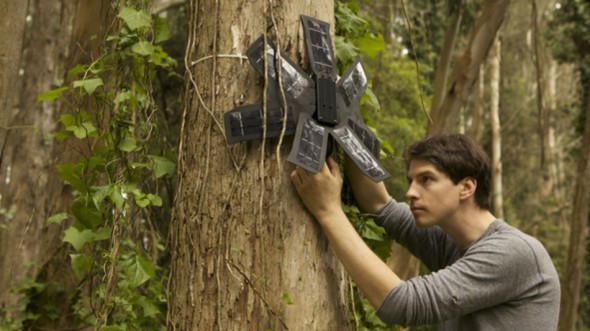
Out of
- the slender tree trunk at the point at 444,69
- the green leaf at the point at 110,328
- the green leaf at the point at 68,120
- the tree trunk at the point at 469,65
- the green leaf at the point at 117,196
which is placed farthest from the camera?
the slender tree trunk at the point at 444,69

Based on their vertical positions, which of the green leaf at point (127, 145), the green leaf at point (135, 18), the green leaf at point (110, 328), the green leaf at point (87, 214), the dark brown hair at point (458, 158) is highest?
the green leaf at point (135, 18)

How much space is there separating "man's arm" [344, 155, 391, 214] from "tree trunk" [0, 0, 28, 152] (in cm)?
156

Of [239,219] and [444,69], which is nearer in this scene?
[239,219]

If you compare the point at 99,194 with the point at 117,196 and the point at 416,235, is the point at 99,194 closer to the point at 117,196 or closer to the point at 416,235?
the point at 117,196

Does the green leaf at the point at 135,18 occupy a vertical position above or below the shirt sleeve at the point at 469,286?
above

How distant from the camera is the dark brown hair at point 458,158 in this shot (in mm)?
3354

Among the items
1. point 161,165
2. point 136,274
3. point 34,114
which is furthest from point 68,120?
point 34,114

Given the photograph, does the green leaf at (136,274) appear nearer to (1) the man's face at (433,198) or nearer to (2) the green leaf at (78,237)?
(2) the green leaf at (78,237)

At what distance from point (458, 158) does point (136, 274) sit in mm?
1397

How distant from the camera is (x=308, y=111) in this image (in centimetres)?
308

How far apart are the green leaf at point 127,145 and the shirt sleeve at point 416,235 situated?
3.66ft

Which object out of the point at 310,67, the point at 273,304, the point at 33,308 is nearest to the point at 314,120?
the point at 310,67

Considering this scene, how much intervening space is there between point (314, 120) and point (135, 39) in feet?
3.55

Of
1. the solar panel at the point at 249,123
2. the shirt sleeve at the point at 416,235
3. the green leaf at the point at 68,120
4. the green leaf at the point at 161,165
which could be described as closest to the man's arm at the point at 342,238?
the solar panel at the point at 249,123
